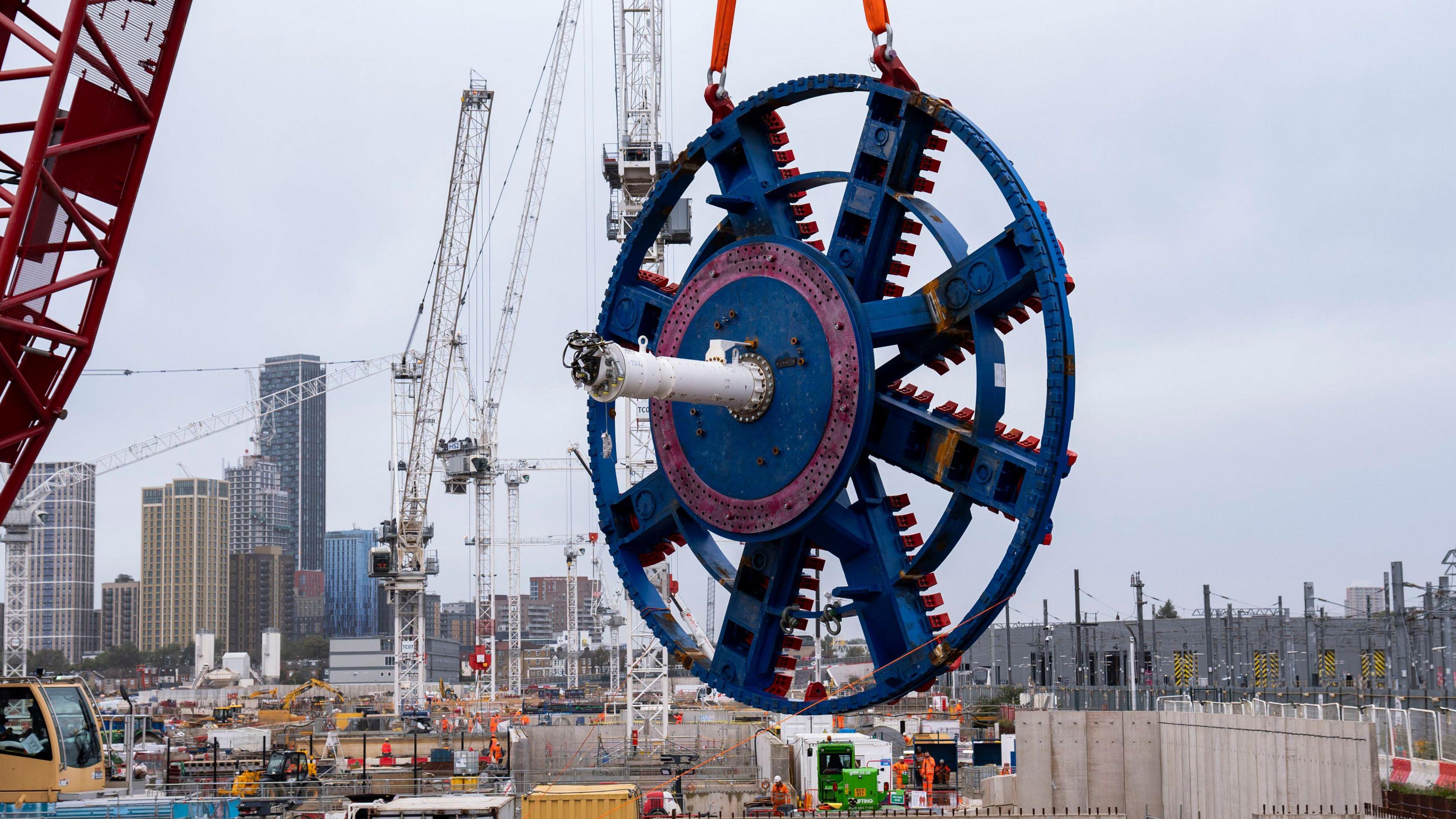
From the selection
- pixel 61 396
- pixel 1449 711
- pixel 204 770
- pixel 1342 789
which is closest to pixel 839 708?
pixel 61 396

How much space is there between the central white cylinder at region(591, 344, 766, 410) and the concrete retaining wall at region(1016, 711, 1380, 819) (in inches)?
871

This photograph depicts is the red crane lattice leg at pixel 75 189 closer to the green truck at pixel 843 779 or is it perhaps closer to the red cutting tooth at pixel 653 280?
the red cutting tooth at pixel 653 280

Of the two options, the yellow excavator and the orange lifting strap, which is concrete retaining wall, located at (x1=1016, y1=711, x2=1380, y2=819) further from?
the yellow excavator

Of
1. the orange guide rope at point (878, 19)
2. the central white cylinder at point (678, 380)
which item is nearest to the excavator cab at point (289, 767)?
the central white cylinder at point (678, 380)

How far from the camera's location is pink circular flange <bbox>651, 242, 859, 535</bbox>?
1738cm

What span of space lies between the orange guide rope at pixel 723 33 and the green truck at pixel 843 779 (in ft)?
116

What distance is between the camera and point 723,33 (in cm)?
1955

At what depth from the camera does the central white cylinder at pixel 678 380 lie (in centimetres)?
1599

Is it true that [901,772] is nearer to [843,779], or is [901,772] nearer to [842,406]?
[843,779]

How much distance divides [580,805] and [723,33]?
762 inches

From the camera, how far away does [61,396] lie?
1057 inches

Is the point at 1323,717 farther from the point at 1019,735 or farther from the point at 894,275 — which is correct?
the point at 894,275

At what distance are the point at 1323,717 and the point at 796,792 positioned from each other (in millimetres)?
21143

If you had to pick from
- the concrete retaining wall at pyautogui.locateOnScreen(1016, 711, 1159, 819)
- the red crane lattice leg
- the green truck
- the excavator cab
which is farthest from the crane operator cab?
the concrete retaining wall at pyautogui.locateOnScreen(1016, 711, 1159, 819)
